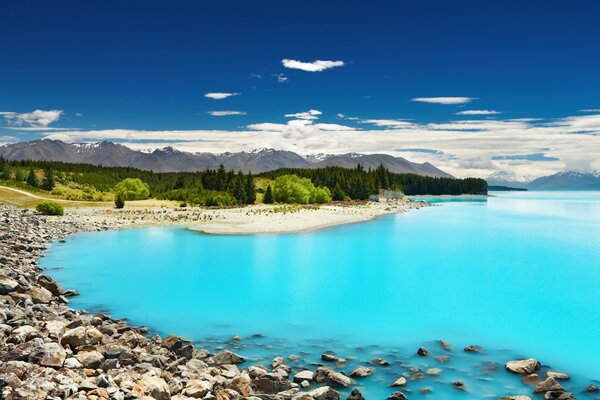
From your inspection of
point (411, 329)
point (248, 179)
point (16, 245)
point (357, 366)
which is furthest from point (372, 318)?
point (248, 179)

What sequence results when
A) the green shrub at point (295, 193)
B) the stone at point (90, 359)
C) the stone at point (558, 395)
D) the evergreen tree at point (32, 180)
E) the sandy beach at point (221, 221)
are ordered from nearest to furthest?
the stone at point (90, 359) < the stone at point (558, 395) < the sandy beach at point (221, 221) < the green shrub at point (295, 193) < the evergreen tree at point (32, 180)

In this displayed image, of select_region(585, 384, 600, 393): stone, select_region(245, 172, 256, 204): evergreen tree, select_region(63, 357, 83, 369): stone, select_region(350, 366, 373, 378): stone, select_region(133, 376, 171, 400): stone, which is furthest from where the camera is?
select_region(245, 172, 256, 204): evergreen tree

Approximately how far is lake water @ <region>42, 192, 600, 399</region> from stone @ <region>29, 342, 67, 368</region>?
780 cm

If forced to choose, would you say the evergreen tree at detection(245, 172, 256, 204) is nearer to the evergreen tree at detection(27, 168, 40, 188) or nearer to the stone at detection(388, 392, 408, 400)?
the evergreen tree at detection(27, 168, 40, 188)

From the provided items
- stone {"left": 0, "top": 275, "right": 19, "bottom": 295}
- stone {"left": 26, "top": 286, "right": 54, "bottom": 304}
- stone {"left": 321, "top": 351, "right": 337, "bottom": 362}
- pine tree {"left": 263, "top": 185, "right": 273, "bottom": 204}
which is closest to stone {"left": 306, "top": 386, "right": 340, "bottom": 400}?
stone {"left": 321, "top": 351, "right": 337, "bottom": 362}

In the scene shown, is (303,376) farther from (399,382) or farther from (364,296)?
(364,296)

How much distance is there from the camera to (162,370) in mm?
15086

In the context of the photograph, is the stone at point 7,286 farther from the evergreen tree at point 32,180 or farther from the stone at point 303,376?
the evergreen tree at point 32,180

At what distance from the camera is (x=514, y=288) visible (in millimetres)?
34219

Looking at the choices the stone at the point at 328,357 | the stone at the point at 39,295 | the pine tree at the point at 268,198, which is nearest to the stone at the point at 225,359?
the stone at the point at 328,357

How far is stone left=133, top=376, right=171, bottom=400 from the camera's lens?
12125mm

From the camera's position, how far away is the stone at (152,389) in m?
12.1

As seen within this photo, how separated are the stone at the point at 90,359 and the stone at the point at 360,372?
838 centimetres

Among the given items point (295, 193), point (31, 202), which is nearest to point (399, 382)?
point (31, 202)
